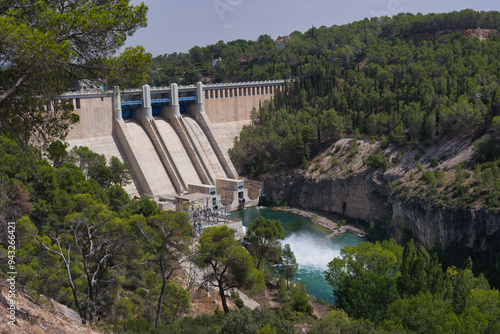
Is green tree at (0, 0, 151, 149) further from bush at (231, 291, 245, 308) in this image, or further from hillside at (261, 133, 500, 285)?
hillside at (261, 133, 500, 285)

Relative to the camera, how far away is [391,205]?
42594mm

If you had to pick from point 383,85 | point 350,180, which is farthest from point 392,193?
point 383,85

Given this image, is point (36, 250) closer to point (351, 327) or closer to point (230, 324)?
point (230, 324)

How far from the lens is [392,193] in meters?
41.9

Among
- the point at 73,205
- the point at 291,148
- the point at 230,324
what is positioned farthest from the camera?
the point at 291,148

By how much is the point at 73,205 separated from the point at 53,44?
17.2 meters

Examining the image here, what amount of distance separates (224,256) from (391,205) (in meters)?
25.6

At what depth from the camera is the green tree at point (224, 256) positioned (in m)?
20.4

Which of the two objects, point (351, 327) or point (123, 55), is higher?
point (123, 55)

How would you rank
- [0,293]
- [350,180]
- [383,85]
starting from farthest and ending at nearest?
[383,85], [350,180], [0,293]

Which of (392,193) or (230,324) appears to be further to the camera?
(392,193)

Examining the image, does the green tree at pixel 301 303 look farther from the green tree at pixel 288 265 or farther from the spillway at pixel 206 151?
the spillway at pixel 206 151

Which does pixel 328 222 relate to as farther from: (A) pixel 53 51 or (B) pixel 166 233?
(A) pixel 53 51

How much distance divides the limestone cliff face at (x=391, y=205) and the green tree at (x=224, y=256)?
58.8 feet
